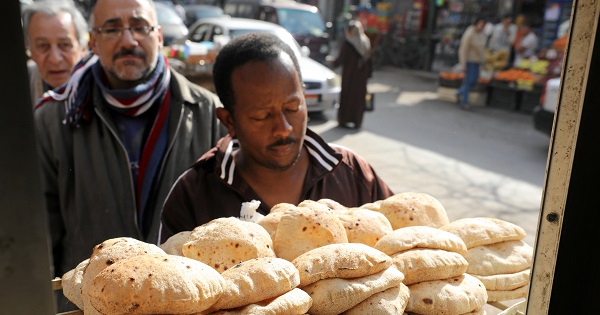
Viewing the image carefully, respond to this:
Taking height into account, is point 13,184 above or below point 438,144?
above

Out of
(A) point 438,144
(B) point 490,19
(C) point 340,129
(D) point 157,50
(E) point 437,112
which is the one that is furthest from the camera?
(B) point 490,19

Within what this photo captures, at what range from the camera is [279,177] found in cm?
216

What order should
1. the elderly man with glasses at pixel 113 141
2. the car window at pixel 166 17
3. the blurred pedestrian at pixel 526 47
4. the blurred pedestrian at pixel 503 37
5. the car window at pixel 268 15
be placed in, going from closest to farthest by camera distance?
the elderly man with glasses at pixel 113 141 → the blurred pedestrian at pixel 526 47 → the blurred pedestrian at pixel 503 37 → the car window at pixel 166 17 → the car window at pixel 268 15

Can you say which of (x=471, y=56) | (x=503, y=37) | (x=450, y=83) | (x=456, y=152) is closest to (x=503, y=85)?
(x=471, y=56)

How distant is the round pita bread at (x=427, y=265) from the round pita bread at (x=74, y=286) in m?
0.77

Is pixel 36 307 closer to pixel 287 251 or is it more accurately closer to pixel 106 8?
pixel 287 251

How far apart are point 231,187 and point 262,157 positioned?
0.63 ft

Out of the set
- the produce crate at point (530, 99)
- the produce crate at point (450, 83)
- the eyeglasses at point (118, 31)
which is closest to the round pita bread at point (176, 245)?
the eyeglasses at point (118, 31)

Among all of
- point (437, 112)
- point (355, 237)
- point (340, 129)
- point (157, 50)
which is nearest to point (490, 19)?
point (437, 112)

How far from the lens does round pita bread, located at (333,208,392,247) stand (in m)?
1.42

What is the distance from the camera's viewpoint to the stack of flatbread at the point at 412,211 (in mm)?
1551

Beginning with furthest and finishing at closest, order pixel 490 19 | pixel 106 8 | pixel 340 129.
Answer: pixel 490 19 → pixel 340 129 → pixel 106 8

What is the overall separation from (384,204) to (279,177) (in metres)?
0.64

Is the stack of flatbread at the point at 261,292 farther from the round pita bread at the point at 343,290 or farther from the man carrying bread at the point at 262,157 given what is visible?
the man carrying bread at the point at 262,157
